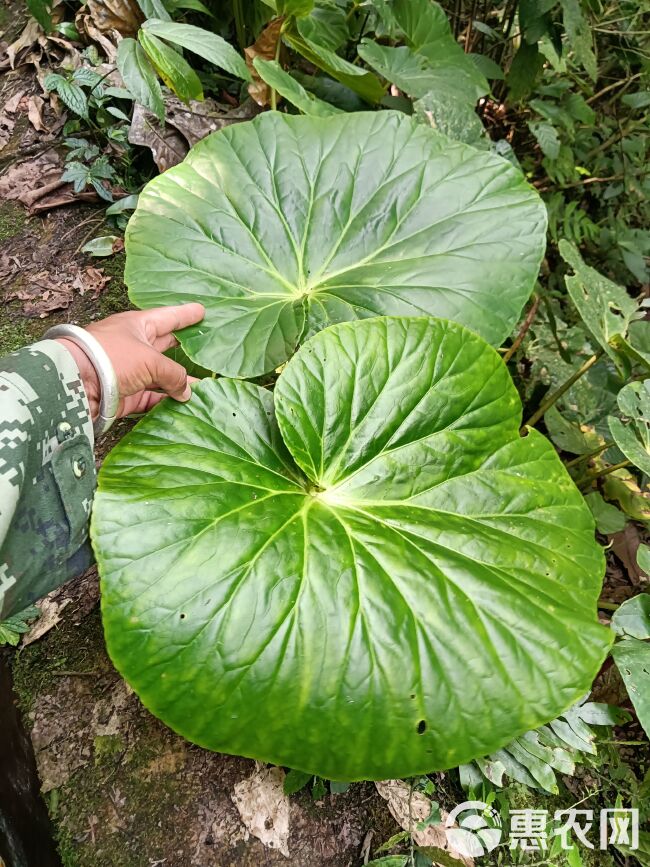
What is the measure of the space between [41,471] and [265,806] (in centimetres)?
76

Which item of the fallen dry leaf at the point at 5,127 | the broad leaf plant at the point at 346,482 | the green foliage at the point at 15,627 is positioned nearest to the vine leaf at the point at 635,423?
the broad leaf plant at the point at 346,482

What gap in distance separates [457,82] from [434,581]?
156 cm

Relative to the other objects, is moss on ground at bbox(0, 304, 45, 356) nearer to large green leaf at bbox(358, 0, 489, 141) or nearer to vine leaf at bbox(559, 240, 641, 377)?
large green leaf at bbox(358, 0, 489, 141)

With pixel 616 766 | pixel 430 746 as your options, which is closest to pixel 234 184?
pixel 430 746

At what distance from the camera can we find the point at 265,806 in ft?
3.56

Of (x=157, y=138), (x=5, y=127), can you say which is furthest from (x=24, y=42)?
(x=157, y=138)

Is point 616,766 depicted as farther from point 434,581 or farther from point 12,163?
point 12,163

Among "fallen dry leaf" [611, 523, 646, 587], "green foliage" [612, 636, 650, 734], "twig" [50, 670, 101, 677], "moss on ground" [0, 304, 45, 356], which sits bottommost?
"fallen dry leaf" [611, 523, 646, 587]

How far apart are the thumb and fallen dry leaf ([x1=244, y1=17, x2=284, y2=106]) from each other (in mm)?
1194

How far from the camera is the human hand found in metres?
0.92

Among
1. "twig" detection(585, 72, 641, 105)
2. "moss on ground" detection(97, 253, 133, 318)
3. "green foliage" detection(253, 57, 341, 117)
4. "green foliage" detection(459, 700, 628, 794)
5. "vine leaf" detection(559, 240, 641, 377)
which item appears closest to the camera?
"green foliage" detection(459, 700, 628, 794)

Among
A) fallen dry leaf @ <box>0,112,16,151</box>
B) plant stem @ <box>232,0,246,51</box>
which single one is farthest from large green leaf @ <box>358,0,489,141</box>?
fallen dry leaf @ <box>0,112,16,151</box>

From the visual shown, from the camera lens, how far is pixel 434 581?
85cm

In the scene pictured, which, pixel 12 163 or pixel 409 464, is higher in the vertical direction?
pixel 12 163
